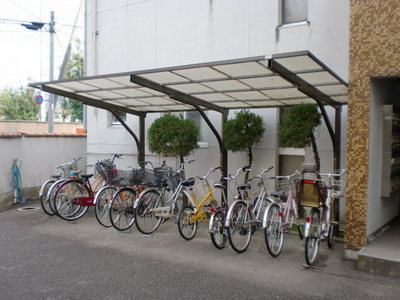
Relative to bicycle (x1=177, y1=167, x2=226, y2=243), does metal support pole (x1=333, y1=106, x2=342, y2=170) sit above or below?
above

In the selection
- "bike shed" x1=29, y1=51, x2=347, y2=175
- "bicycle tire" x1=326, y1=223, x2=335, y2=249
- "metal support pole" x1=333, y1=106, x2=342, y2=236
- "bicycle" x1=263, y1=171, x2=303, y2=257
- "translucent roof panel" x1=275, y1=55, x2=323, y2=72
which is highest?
"translucent roof panel" x1=275, y1=55, x2=323, y2=72

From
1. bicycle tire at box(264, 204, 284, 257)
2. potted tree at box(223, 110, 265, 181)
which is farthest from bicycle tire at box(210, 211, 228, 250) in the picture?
potted tree at box(223, 110, 265, 181)

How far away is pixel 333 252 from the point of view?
5645mm

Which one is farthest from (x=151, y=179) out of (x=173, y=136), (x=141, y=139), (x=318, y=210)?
(x=318, y=210)

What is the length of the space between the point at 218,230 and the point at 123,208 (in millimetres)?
2025

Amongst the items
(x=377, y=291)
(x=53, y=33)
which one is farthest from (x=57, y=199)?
(x=53, y=33)

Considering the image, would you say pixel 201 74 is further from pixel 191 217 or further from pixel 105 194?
pixel 105 194

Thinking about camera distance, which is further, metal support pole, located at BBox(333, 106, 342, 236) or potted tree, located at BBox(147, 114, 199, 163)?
potted tree, located at BBox(147, 114, 199, 163)

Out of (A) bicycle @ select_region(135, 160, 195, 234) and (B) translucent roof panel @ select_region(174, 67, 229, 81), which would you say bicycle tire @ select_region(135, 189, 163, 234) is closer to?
(A) bicycle @ select_region(135, 160, 195, 234)

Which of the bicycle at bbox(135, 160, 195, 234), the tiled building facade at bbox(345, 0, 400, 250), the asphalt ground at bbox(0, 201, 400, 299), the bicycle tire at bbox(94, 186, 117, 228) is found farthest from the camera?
the bicycle tire at bbox(94, 186, 117, 228)

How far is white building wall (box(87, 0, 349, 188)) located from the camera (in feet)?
23.2

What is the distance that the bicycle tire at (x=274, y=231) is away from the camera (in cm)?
531

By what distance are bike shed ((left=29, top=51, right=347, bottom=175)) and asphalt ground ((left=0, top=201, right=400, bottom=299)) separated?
2.14 metres

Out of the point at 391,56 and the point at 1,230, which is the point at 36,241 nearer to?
the point at 1,230
